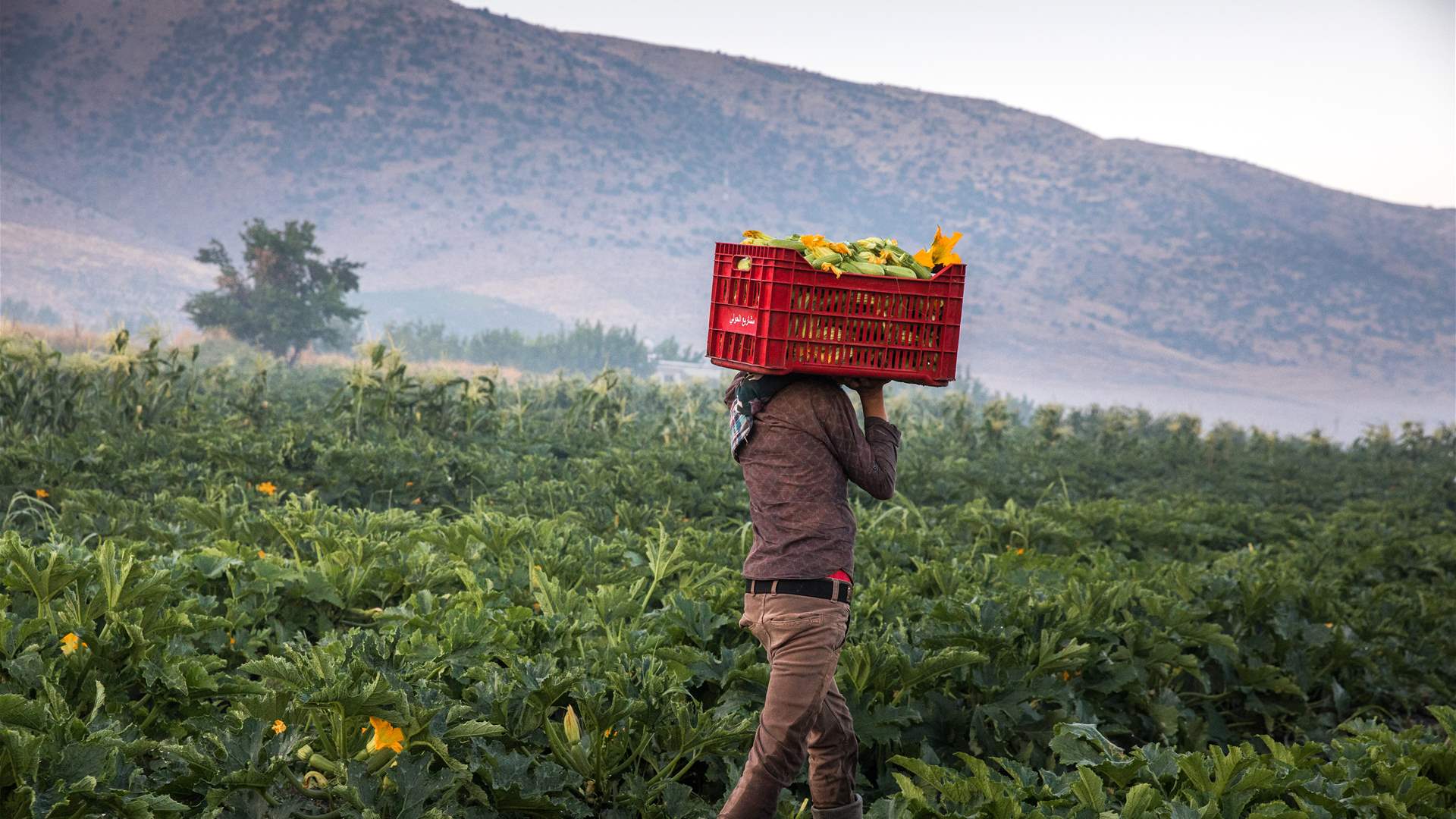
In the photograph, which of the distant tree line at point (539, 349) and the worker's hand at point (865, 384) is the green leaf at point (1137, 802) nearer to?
the worker's hand at point (865, 384)

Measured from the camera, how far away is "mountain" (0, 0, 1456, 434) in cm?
9956

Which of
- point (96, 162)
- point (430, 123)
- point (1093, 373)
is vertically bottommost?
point (1093, 373)

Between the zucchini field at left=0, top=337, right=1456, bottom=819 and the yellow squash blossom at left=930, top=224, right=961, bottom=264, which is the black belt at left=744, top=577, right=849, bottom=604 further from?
the yellow squash blossom at left=930, top=224, right=961, bottom=264

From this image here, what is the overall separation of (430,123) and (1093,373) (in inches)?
3046

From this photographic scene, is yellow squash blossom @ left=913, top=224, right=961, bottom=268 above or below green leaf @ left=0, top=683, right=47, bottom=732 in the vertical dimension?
above

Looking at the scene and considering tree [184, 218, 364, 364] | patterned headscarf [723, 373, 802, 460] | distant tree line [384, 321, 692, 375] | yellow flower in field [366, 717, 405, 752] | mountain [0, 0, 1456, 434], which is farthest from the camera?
mountain [0, 0, 1456, 434]

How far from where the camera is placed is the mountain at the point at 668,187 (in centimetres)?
9956

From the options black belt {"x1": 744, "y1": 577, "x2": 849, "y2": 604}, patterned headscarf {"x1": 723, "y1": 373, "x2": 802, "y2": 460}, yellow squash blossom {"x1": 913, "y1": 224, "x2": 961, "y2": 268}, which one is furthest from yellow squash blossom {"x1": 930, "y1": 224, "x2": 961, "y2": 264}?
black belt {"x1": 744, "y1": 577, "x2": 849, "y2": 604}

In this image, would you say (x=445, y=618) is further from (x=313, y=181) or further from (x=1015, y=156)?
(x=1015, y=156)

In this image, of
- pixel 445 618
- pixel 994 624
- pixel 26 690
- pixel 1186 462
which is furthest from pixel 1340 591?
pixel 1186 462

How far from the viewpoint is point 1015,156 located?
437ft

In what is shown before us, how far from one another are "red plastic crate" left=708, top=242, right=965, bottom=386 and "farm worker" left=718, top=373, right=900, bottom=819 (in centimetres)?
15

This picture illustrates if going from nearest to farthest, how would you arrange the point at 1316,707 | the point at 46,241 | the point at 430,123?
the point at 1316,707 → the point at 46,241 → the point at 430,123

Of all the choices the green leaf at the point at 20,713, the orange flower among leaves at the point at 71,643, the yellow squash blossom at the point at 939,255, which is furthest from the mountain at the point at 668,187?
the green leaf at the point at 20,713
